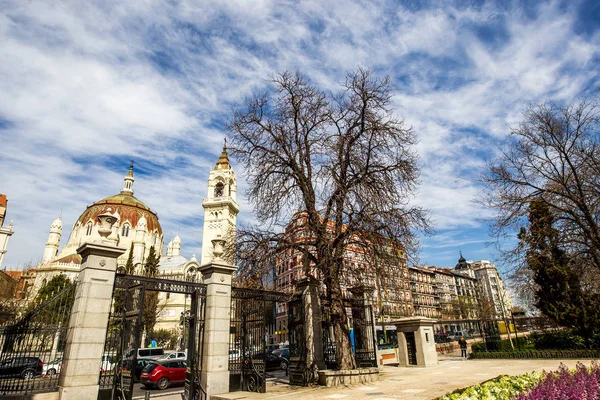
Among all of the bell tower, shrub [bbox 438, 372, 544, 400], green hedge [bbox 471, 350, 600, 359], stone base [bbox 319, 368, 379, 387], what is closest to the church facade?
the bell tower

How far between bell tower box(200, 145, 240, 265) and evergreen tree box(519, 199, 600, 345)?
5227 cm

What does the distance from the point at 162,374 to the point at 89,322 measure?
9.36m

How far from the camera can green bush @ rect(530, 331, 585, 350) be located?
68.6 feet

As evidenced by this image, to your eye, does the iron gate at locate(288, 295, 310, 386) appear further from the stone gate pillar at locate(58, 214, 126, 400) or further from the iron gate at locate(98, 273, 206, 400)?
the stone gate pillar at locate(58, 214, 126, 400)

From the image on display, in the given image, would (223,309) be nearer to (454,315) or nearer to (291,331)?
(291,331)

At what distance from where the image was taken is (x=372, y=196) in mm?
13781

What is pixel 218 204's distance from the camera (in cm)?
7112

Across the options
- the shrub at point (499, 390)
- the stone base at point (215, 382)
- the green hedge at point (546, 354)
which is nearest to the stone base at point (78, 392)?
the stone base at point (215, 382)

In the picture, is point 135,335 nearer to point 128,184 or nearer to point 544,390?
point 544,390

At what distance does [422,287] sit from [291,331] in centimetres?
7160

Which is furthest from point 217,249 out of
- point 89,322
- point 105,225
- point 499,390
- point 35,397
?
point 499,390

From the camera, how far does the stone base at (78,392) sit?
27.6 feet

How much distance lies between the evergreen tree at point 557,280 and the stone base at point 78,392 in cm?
1998

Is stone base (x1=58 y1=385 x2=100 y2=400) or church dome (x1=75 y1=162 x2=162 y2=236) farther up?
church dome (x1=75 y1=162 x2=162 y2=236)
